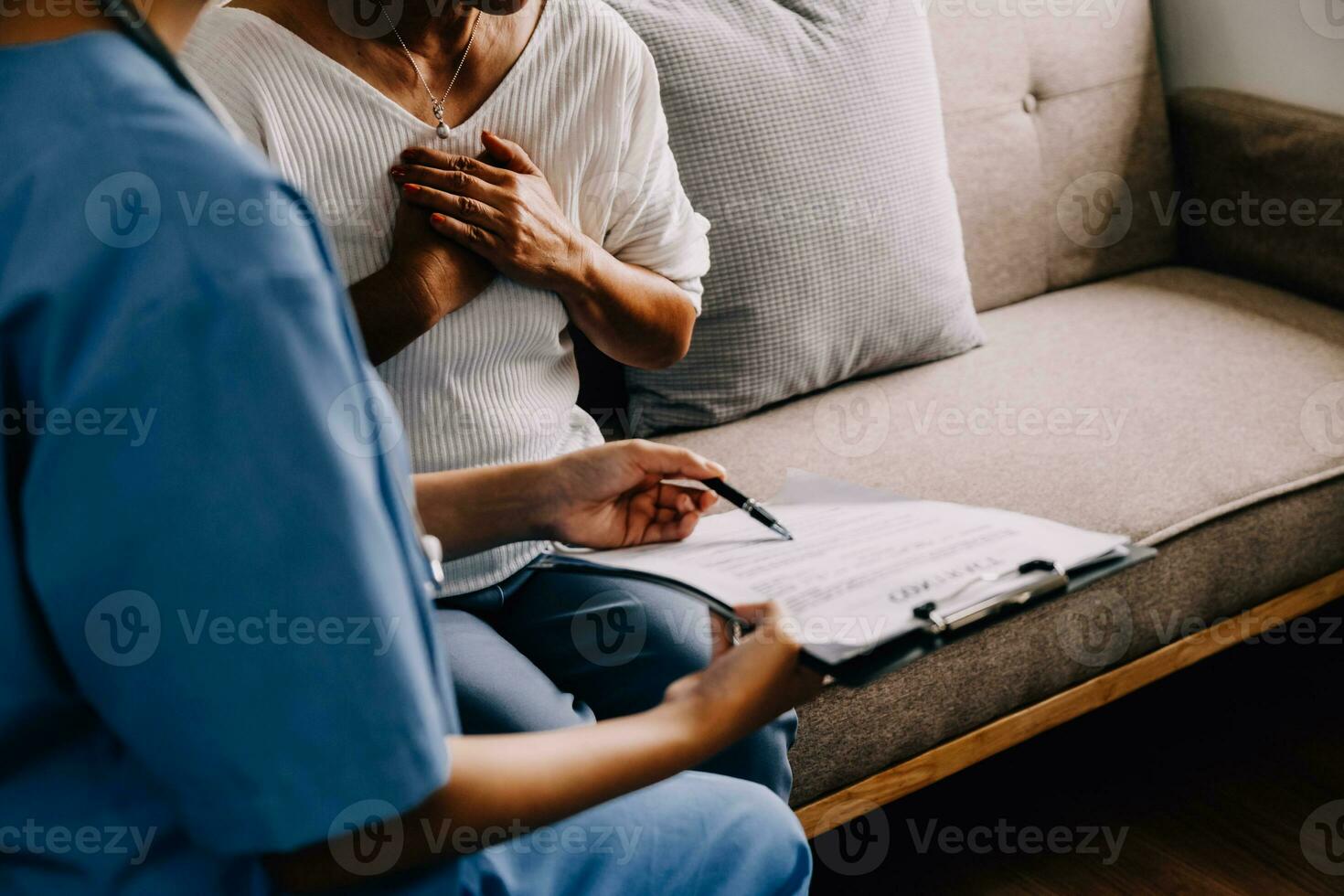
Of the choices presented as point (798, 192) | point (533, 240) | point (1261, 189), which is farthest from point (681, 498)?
point (1261, 189)

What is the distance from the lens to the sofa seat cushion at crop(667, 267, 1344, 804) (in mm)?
1290

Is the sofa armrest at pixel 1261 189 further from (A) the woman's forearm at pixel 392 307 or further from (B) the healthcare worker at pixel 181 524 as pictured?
(B) the healthcare worker at pixel 181 524

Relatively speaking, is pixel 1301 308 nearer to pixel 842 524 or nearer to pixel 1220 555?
pixel 1220 555

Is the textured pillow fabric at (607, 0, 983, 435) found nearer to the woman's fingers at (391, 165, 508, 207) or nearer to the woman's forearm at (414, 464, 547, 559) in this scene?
the woman's fingers at (391, 165, 508, 207)

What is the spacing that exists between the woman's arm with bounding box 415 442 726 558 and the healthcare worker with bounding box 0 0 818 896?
388 mm

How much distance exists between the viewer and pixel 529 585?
3.83ft

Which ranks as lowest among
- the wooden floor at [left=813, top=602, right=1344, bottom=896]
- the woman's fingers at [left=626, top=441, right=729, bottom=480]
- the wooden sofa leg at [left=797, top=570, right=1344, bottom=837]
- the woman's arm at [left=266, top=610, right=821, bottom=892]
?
the wooden floor at [left=813, top=602, right=1344, bottom=896]

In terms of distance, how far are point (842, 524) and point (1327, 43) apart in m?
1.59

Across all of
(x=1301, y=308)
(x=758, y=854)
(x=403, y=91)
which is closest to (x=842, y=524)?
(x=758, y=854)

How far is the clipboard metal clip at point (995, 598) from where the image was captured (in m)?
0.68

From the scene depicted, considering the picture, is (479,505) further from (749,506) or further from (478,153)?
(478,153)

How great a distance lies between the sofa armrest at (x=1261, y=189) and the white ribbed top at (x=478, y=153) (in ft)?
3.65

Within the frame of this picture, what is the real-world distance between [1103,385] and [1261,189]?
60 cm

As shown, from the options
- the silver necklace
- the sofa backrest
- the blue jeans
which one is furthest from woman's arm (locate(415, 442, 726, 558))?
the sofa backrest
